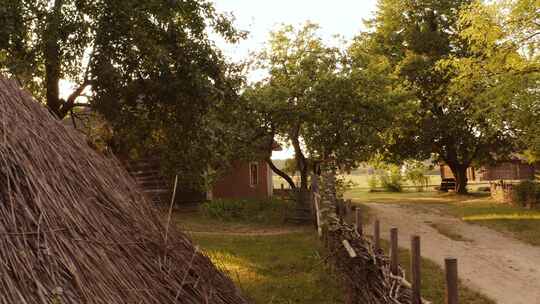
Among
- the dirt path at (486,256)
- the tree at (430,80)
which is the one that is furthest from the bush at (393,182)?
the dirt path at (486,256)

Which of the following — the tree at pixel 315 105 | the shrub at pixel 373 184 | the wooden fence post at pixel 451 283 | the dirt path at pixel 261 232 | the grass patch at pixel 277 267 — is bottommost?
the grass patch at pixel 277 267

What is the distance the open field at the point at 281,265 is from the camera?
7836 millimetres

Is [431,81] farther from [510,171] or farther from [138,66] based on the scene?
[138,66]

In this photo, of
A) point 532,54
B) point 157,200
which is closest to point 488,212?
point 532,54

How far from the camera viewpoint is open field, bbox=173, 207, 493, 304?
25.7 ft

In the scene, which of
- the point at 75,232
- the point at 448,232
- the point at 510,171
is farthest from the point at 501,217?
the point at 510,171

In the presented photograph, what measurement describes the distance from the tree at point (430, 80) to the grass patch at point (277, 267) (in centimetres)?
1781

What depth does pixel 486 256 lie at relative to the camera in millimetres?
11453

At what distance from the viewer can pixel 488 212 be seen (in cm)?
2045

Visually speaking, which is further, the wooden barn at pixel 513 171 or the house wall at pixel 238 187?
the wooden barn at pixel 513 171

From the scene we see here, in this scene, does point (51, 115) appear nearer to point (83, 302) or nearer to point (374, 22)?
point (83, 302)

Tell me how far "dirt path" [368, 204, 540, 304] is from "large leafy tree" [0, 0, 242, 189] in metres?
6.39

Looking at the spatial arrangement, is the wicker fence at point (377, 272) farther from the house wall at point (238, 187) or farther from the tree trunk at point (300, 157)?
the house wall at point (238, 187)

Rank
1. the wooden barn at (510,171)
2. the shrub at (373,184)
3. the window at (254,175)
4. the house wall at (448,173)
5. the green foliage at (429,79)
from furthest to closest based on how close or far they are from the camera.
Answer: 1. the house wall at (448,173)
2. the shrub at (373,184)
3. the wooden barn at (510,171)
4. the green foliage at (429,79)
5. the window at (254,175)
